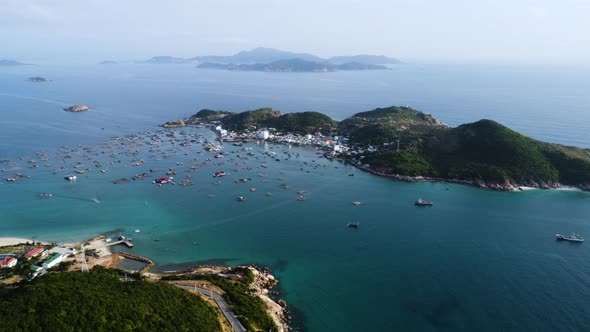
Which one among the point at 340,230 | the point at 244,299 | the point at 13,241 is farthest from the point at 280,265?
the point at 13,241

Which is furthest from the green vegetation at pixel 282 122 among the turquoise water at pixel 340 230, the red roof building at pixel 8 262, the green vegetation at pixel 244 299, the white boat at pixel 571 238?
the red roof building at pixel 8 262

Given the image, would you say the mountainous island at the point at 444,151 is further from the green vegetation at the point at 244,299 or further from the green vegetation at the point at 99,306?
the green vegetation at the point at 99,306

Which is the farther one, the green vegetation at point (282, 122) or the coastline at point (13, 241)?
the green vegetation at point (282, 122)

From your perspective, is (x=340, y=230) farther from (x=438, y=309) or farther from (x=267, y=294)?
A: (x=438, y=309)

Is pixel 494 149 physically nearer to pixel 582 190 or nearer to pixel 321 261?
pixel 582 190

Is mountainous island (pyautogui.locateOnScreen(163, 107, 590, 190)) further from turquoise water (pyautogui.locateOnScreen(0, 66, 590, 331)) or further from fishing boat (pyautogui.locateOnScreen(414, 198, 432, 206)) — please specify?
fishing boat (pyautogui.locateOnScreen(414, 198, 432, 206))

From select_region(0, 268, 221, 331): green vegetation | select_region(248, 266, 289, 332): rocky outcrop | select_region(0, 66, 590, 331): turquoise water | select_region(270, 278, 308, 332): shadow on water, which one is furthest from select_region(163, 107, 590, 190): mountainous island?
select_region(0, 268, 221, 331): green vegetation
